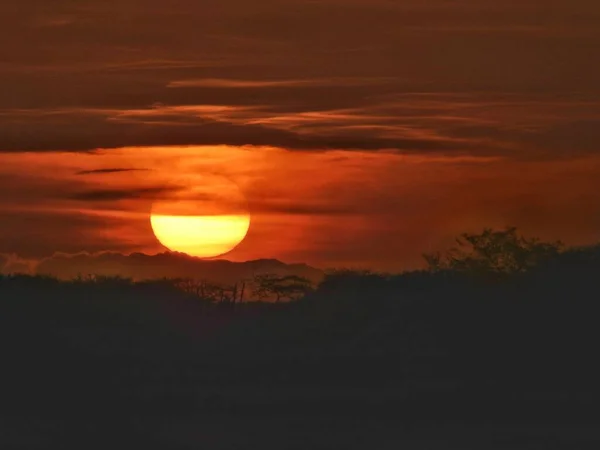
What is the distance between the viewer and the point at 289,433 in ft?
66.9

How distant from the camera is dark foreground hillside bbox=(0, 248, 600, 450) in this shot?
68.6ft

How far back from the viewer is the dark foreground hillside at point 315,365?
68.6 feet

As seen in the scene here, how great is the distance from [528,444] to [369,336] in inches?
414

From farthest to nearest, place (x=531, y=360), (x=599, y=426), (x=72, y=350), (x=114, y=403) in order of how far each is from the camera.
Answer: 1. (x=72, y=350)
2. (x=531, y=360)
3. (x=114, y=403)
4. (x=599, y=426)

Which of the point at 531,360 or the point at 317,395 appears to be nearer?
the point at 317,395

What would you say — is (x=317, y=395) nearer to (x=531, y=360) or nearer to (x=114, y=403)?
(x=114, y=403)

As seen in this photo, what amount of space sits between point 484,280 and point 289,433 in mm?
15724

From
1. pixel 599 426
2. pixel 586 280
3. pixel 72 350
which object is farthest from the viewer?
pixel 586 280

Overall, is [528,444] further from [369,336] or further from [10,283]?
[10,283]

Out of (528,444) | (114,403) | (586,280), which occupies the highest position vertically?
(586,280)

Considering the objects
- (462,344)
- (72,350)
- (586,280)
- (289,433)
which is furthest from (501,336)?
(289,433)

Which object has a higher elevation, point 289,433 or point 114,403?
point 114,403

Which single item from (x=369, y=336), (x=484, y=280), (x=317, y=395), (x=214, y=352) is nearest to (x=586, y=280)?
(x=484, y=280)

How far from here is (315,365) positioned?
27.0m
